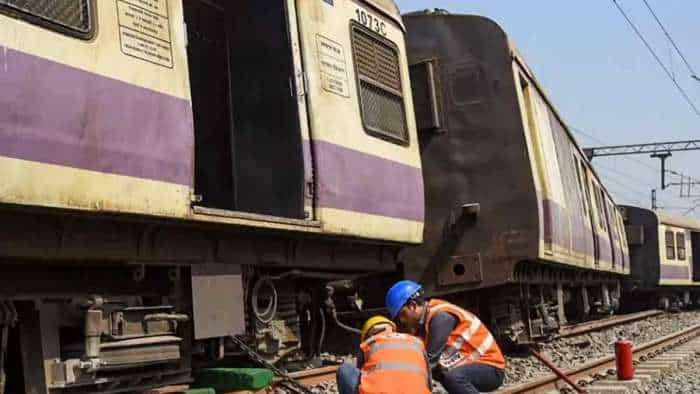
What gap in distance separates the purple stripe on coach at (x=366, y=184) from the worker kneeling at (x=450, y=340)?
85.2 inches

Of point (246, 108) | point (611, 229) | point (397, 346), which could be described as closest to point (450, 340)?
point (397, 346)

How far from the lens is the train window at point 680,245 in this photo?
28.7m

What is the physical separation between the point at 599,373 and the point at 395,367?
747 centimetres

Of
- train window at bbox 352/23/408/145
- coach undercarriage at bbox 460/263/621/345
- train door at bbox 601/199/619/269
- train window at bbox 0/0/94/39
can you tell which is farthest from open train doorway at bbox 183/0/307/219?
train door at bbox 601/199/619/269

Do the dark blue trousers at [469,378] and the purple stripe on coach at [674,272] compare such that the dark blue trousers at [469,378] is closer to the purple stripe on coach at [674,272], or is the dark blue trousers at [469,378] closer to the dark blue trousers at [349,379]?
the dark blue trousers at [349,379]

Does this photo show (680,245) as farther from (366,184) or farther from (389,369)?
(389,369)

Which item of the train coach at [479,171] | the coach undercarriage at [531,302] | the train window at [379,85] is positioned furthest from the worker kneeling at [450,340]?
the coach undercarriage at [531,302]

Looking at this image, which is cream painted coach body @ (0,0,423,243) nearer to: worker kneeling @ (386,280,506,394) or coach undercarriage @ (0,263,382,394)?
coach undercarriage @ (0,263,382,394)

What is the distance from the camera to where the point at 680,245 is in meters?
29.1

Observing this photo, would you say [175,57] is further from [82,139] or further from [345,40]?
[345,40]

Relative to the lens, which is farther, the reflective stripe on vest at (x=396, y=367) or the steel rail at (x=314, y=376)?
the steel rail at (x=314, y=376)

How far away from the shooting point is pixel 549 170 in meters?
12.0

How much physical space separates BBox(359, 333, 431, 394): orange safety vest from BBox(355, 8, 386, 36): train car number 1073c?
449 centimetres

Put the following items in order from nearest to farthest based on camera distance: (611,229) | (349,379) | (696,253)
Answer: (349,379), (611,229), (696,253)
